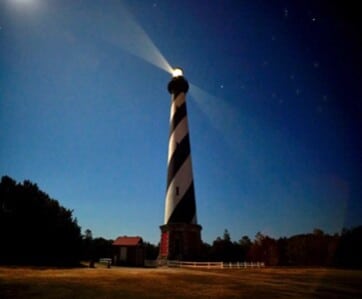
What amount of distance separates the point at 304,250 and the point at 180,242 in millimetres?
39648

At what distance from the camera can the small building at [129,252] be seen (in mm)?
31391

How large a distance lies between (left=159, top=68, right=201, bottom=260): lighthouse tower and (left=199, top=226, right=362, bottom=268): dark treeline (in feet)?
16.3

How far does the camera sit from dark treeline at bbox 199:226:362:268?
4161 cm

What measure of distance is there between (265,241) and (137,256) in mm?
51877

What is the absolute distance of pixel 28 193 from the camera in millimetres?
26234

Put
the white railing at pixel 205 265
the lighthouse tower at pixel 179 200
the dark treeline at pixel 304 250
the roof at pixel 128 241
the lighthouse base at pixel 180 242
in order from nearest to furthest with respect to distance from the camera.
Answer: the white railing at pixel 205 265 < the roof at pixel 128 241 < the lighthouse base at pixel 180 242 < the lighthouse tower at pixel 179 200 < the dark treeline at pixel 304 250

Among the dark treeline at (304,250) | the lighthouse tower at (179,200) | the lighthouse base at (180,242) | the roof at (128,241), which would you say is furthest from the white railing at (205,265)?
the dark treeline at (304,250)

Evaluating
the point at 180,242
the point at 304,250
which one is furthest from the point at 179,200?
the point at 304,250

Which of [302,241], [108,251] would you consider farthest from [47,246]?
[302,241]

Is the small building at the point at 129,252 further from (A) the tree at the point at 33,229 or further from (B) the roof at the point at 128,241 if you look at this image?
(A) the tree at the point at 33,229

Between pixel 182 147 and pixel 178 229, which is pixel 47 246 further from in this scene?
pixel 182 147

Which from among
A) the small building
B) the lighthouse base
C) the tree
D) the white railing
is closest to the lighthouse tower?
the lighthouse base

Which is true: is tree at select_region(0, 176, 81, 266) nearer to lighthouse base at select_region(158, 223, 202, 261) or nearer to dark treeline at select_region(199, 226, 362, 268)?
lighthouse base at select_region(158, 223, 202, 261)

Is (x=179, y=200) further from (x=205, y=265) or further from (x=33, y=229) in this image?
(x=33, y=229)
